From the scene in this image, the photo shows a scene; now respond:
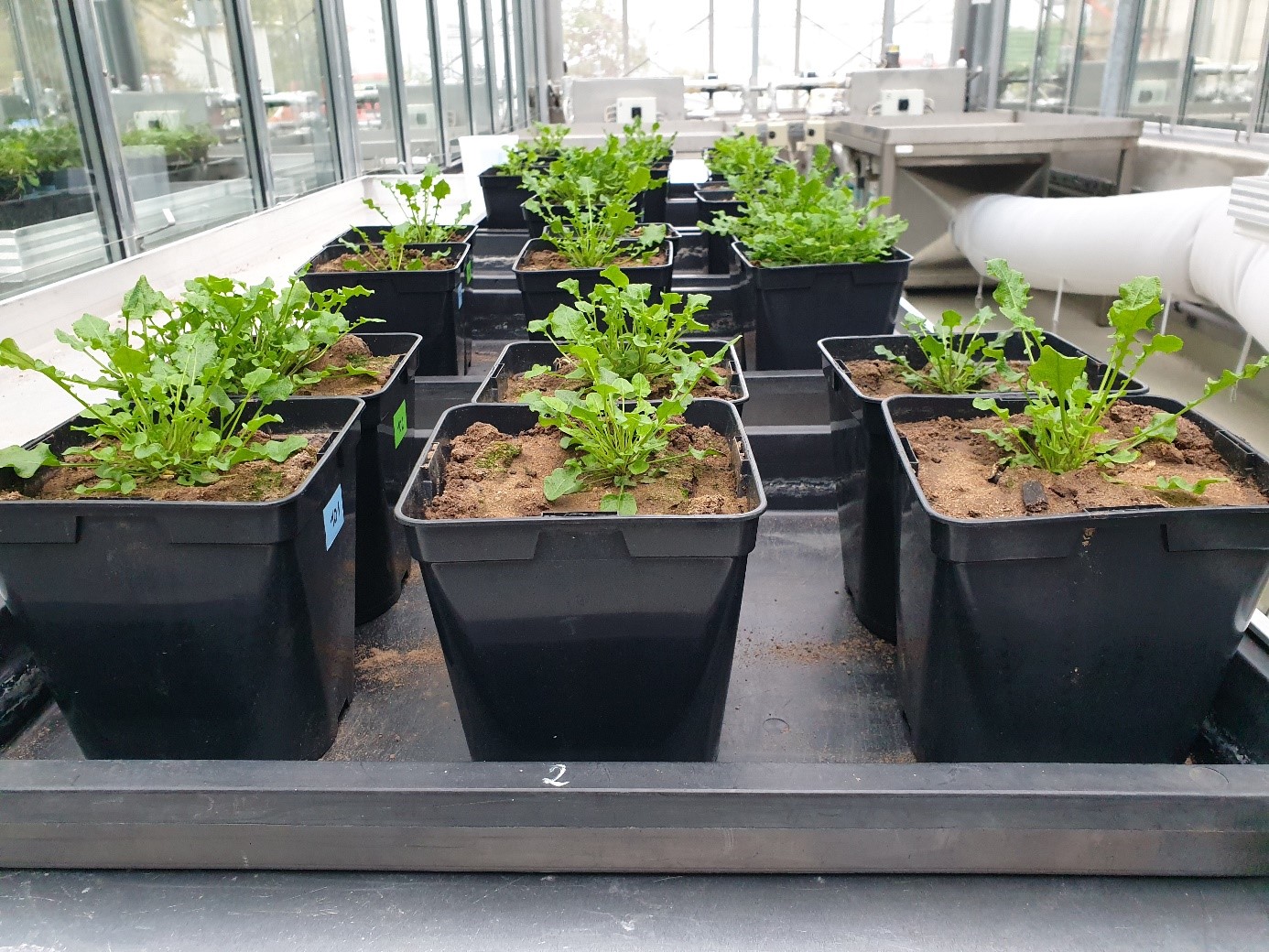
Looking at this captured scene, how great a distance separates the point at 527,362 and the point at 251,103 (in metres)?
2.36

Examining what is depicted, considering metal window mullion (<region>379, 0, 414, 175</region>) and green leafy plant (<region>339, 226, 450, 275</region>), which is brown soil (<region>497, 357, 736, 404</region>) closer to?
green leafy plant (<region>339, 226, 450, 275</region>)

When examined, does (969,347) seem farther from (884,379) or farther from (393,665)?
(393,665)

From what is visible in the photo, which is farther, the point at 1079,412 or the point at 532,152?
the point at 532,152

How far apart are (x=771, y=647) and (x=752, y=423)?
0.60 m

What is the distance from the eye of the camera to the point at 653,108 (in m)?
5.85

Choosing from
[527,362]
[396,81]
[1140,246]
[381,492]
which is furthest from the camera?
[396,81]

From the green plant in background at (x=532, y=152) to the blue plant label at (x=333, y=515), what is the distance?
6.66 feet

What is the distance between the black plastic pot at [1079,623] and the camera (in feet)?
2.53

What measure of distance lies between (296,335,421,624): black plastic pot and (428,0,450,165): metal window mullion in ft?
16.5

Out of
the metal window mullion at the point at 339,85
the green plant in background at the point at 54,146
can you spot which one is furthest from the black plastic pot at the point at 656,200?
the metal window mullion at the point at 339,85

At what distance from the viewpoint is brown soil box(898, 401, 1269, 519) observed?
0.84m

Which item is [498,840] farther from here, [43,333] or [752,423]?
[43,333]

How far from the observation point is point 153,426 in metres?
0.90

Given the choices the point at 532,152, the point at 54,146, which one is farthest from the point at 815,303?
the point at 54,146
